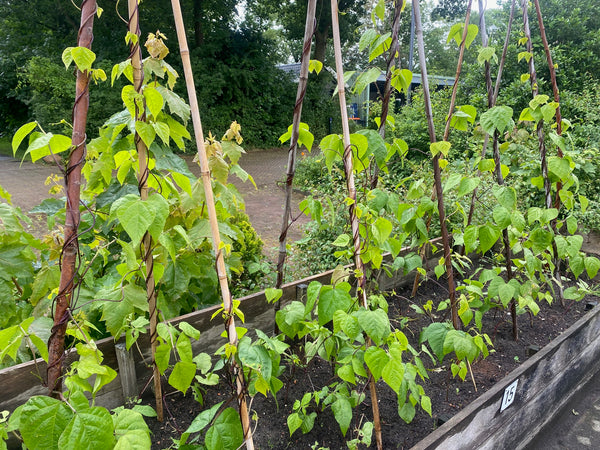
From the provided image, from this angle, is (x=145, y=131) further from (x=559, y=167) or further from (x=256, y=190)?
(x=256, y=190)

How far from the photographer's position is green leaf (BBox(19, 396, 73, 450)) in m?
0.93

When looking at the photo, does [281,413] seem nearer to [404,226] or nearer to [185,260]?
[185,260]

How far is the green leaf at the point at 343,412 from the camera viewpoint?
1543 millimetres

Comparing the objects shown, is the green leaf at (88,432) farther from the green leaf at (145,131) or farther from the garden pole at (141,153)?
the green leaf at (145,131)

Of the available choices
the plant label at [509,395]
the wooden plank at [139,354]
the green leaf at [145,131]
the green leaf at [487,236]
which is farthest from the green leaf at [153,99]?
the plant label at [509,395]

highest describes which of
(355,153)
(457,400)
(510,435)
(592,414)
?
(355,153)

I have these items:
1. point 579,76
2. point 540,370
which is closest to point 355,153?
point 540,370

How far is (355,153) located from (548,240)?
1.43 m

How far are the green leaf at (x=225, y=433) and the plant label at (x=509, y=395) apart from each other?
4.07 ft

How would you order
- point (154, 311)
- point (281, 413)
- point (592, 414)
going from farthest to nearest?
point (592, 414) < point (281, 413) < point (154, 311)

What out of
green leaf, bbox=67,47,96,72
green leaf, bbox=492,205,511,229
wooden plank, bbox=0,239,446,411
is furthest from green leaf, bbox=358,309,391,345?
green leaf, bbox=67,47,96,72

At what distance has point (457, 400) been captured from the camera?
6.71ft

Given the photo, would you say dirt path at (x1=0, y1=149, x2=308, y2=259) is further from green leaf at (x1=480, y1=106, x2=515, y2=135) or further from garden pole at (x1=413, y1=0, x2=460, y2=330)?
green leaf at (x1=480, y1=106, x2=515, y2=135)

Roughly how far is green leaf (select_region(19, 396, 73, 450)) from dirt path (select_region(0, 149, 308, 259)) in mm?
3767
